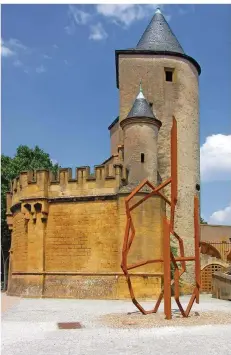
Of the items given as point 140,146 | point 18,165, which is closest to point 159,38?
point 140,146

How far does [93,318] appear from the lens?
14570 mm

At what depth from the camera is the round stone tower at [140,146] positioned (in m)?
24.5

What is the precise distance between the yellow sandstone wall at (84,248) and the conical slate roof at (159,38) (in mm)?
11020

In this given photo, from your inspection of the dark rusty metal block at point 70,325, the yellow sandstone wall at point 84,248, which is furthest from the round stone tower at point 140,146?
the dark rusty metal block at point 70,325

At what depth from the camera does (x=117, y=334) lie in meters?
11.1

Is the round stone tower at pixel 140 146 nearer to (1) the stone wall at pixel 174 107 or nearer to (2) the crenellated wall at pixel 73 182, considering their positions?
(2) the crenellated wall at pixel 73 182

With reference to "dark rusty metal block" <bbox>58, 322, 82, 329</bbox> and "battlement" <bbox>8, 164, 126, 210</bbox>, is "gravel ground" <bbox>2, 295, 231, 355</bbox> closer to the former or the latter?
"dark rusty metal block" <bbox>58, 322, 82, 329</bbox>

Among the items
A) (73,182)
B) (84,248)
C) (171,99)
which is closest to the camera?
(84,248)

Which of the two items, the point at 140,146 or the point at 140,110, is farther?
the point at 140,110

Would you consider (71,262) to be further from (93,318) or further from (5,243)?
(5,243)

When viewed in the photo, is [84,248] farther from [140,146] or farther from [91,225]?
[140,146]

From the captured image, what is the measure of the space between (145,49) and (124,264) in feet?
60.0

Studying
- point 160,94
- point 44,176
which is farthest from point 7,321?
point 160,94

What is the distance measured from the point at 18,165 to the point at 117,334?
3317cm
